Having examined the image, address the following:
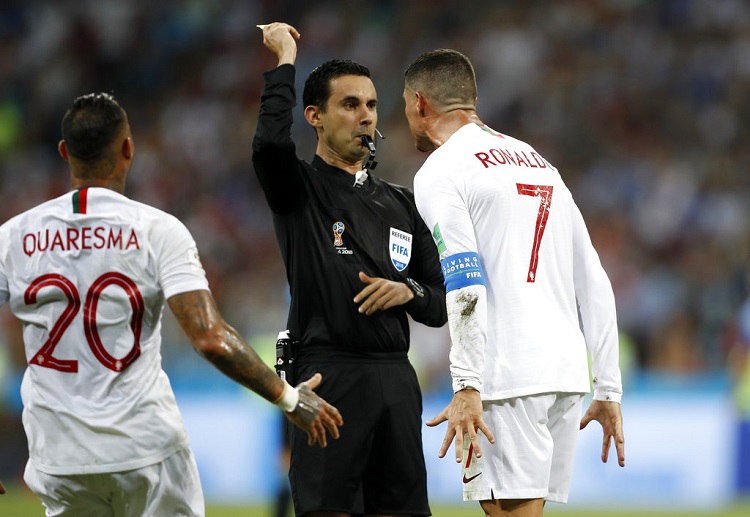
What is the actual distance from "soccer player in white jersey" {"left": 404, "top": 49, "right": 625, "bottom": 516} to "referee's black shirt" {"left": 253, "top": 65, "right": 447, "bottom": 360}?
0.37 metres

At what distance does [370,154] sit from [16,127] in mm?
13837

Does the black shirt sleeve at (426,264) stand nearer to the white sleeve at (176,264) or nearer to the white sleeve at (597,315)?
the white sleeve at (597,315)

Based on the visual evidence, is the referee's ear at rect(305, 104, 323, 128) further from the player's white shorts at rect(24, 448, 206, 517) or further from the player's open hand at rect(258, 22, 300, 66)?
the player's white shorts at rect(24, 448, 206, 517)

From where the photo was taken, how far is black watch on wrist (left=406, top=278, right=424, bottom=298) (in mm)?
4891

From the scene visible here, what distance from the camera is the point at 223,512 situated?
10.2 m

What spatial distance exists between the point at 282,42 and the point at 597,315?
1822 mm

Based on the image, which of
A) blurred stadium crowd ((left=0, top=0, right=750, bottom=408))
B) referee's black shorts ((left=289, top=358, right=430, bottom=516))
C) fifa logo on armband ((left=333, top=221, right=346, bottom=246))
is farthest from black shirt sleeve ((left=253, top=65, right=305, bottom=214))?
blurred stadium crowd ((left=0, top=0, right=750, bottom=408))

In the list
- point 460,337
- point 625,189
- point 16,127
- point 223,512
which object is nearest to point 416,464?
point 460,337

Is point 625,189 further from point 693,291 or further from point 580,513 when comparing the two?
point 580,513

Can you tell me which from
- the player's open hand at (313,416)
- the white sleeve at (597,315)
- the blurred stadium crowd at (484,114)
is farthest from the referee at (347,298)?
the blurred stadium crowd at (484,114)

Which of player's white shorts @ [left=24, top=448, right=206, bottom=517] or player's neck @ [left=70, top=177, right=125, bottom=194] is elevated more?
player's neck @ [left=70, top=177, right=125, bottom=194]

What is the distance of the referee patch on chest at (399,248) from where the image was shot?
16.4 feet

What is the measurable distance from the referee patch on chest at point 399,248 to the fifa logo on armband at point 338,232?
0.77 feet

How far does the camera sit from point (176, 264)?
3953 mm
